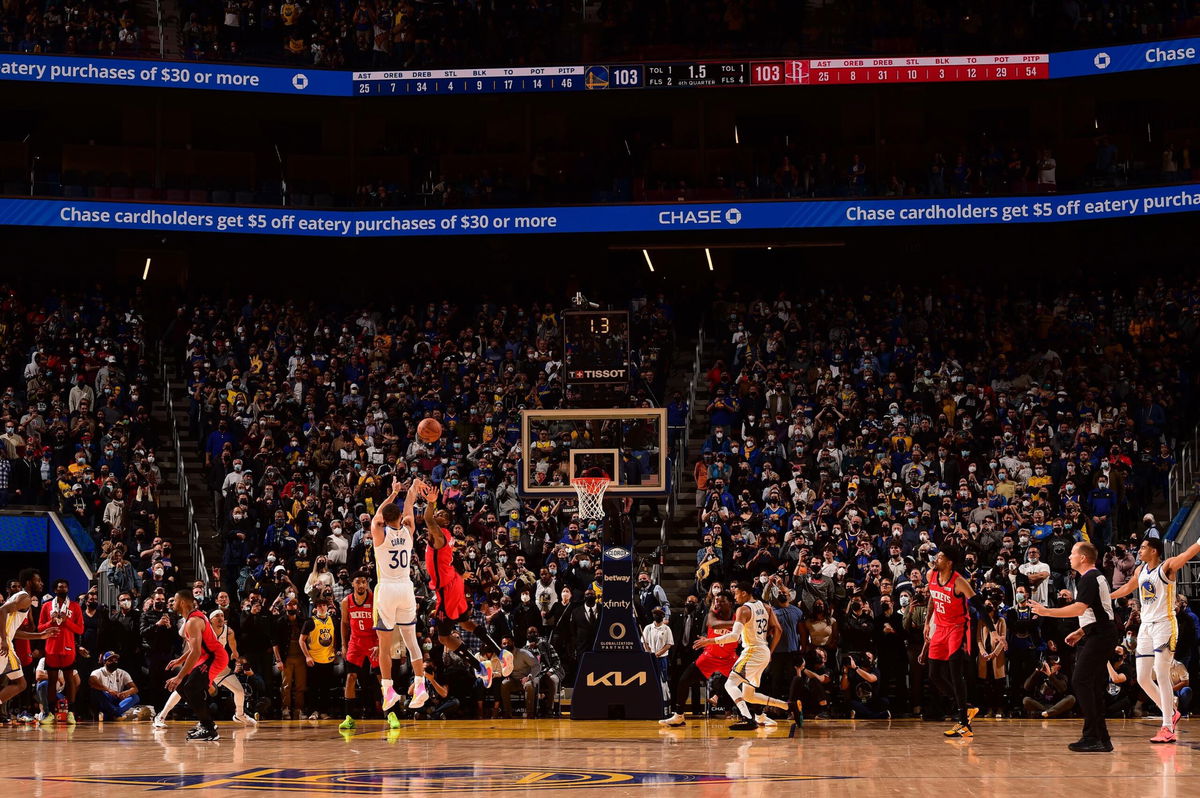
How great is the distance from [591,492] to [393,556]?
4.83 meters

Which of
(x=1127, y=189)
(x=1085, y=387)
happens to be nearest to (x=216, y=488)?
(x=1085, y=387)

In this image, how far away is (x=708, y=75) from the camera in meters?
31.8

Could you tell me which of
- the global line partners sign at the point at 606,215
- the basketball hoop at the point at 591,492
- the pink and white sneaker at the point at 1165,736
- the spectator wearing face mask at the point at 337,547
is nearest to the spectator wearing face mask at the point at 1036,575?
the pink and white sneaker at the point at 1165,736

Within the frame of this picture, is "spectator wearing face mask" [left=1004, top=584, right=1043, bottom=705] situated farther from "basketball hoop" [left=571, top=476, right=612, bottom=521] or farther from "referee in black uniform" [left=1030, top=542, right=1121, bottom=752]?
"basketball hoop" [left=571, top=476, right=612, bottom=521]

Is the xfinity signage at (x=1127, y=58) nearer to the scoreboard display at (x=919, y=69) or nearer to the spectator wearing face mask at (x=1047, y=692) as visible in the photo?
the scoreboard display at (x=919, y=69)

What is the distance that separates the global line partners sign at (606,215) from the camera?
31.1 m

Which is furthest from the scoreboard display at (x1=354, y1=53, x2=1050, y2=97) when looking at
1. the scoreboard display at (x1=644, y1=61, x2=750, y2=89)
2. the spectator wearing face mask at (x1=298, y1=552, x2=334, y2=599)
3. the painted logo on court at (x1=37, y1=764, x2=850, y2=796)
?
the painted logo on court at (x1=37, y1=764, x2=850, y2=796)

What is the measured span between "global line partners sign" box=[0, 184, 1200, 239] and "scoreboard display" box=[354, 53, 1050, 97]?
2528 mm

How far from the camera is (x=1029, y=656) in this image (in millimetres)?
19438

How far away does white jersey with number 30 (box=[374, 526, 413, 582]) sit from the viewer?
14.6m

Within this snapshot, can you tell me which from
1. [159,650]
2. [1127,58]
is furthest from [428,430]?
[1127,58]

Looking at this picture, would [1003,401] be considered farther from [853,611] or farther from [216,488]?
[216,488]

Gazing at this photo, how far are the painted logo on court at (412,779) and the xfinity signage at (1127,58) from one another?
22395 millimetres

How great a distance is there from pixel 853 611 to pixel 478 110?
61.8 feet
